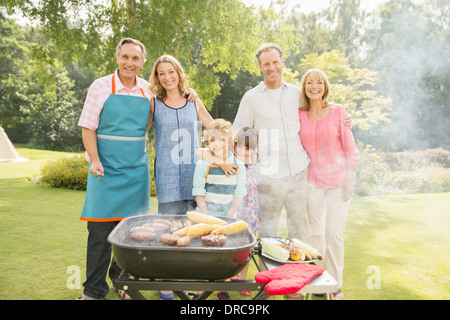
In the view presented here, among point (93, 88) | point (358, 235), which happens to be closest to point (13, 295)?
point (93, 88)

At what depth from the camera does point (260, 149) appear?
3.03 metres

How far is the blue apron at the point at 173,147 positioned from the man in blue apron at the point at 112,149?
0.16 m

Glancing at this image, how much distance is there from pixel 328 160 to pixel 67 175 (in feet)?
26.4

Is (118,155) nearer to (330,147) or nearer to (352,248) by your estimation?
(330,147)

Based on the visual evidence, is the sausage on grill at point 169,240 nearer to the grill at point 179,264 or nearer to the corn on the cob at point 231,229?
the grill at point 179,264

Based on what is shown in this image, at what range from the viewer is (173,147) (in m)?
2.77

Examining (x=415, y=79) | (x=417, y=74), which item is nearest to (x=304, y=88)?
(x=417, y=74)

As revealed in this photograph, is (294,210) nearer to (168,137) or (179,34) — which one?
(168,137)

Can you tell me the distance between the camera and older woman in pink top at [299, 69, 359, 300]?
292cm

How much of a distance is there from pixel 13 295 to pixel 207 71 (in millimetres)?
8845

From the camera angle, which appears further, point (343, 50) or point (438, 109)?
point (343, 50)

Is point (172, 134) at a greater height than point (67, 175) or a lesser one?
greater

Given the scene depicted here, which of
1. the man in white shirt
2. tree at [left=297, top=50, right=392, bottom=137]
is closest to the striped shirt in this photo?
the man in white shirt

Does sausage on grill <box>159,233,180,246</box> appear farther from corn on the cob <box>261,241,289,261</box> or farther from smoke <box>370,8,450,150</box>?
smoke <box>370,8,450,150</box>
